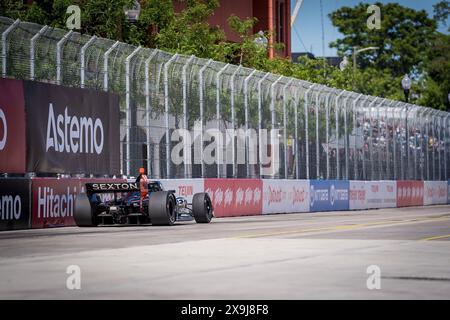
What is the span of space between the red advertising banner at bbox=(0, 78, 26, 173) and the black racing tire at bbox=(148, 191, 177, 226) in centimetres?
290

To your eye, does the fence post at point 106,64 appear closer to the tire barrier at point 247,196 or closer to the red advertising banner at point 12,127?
the tire barrier at point 247,196

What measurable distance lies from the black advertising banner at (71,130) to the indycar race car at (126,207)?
1484 mm

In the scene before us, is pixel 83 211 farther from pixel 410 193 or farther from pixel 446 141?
pixel 446 141

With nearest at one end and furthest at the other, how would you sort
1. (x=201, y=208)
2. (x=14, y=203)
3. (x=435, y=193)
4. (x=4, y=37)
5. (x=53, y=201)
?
(x=14, y=203)
(x=4, y=37)
(x=53, y=201)
(x=201, y=208)
(x=435, y=193)

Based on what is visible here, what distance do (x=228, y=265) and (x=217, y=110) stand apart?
22631 mm

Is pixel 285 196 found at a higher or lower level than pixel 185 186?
lower

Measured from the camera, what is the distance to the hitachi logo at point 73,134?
27.3 metres

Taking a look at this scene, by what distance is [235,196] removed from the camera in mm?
36438

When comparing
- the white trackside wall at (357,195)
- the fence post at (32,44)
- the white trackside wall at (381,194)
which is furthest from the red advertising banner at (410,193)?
the fence post at (32,44)

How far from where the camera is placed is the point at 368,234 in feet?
70.1

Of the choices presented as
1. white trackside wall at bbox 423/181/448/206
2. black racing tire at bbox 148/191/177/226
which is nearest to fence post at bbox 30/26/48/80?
black racing tire at bbox 148/191/177/226

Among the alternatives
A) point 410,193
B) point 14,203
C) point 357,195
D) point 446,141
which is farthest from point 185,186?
point 446,141

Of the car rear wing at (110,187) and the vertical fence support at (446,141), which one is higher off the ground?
the vertical fence support at (446,141)
